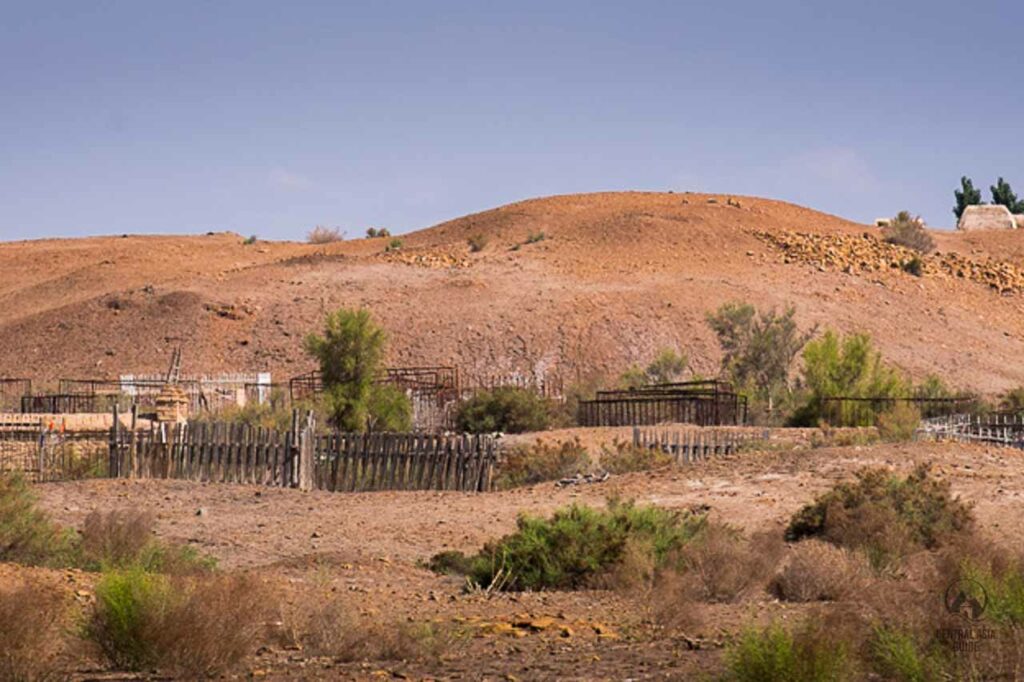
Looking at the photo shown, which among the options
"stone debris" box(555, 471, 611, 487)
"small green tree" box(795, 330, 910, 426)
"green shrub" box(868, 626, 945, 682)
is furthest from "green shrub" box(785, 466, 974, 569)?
"small green tree" box(795, 330, 910, 426)

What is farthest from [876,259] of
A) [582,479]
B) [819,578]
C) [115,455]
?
[819,578]

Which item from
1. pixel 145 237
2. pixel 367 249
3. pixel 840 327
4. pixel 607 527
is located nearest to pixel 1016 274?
pixel 840 327

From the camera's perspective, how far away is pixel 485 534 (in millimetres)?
19766

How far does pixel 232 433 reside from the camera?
25.3 m

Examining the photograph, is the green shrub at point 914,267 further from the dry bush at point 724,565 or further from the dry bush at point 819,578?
the dry bush at point 819,578

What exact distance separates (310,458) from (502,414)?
15.4m

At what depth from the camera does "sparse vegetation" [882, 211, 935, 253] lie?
82.7 meters

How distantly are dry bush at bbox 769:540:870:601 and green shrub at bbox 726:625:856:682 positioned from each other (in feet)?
15.7

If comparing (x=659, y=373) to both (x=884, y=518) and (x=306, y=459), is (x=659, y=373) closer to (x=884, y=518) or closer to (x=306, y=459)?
(x=306, y=459)

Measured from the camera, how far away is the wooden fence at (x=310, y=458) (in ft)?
80.7

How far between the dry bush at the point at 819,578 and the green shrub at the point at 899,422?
44.5ft

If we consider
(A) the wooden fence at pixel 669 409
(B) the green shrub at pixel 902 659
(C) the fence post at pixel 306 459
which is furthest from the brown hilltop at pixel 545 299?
(B) the green shrub at pixel 902 659

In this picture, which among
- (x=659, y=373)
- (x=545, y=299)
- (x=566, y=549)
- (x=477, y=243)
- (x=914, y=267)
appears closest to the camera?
(x=566, y=549)

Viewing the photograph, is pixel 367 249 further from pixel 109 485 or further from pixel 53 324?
pixel 109 485
